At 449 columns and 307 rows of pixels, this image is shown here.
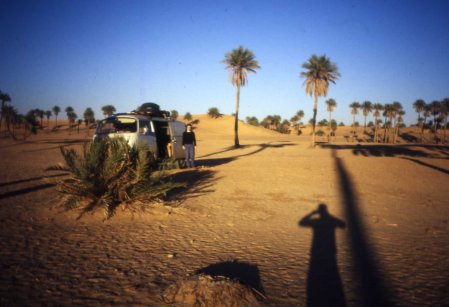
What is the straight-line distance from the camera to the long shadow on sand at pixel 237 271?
318 cm

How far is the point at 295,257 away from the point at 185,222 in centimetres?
234

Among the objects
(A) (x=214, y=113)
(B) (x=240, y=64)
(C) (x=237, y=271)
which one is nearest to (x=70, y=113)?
(A) (x=214, y=113)

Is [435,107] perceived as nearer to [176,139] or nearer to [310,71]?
[310,71]

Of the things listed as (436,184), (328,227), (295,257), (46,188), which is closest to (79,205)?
(46,188)

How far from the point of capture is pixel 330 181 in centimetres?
1011

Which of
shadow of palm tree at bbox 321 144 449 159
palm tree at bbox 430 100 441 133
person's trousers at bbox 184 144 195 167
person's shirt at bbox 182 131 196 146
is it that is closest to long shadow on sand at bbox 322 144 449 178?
shadow of palm tree at bbox 321 144 449 159

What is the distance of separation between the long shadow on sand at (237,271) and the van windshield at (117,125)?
24.1 feet

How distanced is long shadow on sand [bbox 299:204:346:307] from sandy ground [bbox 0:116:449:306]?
2 cm

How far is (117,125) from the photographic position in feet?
34.0

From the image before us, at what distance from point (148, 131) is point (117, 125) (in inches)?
60.4

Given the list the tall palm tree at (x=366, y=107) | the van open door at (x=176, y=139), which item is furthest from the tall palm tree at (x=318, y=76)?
the tall palm tree at (x=366, y=107)

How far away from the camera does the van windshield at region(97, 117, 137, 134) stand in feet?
32.5

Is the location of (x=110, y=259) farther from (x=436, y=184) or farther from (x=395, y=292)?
→ (x=436, y=184)

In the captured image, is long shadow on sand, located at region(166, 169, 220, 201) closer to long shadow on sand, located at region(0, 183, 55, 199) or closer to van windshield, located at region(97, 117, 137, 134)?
van windshield, located at region(97, 117, 137, 134)
